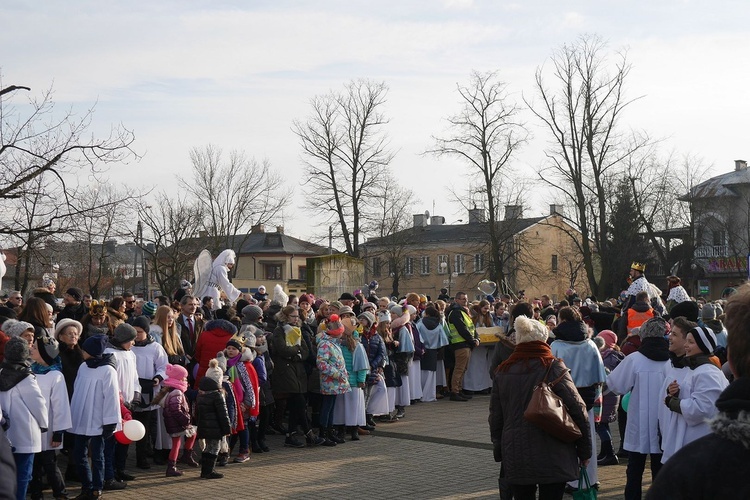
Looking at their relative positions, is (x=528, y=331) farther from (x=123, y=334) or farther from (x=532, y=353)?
(x=123, y=334)

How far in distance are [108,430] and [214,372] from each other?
5.72 ft

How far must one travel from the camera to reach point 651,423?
8406 mm

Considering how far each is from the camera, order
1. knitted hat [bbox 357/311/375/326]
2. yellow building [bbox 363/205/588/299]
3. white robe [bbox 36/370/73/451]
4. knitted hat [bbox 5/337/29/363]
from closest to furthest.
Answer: knitted hat [bbox 5/337/29/363], white robe [bbox 36/370/73/451], knitted hat [bbox 357/311/375/326], yellow building [bbox 363/205/588/299]

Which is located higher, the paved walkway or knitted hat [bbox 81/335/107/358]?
knitted hat [bbox 81/335/107/358]

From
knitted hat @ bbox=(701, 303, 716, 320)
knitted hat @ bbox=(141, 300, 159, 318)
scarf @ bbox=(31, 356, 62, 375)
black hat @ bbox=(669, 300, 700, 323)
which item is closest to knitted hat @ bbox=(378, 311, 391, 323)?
knitted hat @ bbox=(141, 300, 159, 318)

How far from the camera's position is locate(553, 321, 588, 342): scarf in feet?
31.4

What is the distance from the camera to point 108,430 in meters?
9.68

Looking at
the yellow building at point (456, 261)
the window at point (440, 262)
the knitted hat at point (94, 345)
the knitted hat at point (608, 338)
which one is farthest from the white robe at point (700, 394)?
the window at point (440, 262)

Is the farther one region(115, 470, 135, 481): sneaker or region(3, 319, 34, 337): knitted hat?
region(115, 470, 135, 481): sneaker

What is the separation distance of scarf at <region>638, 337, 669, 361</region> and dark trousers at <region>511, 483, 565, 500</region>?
221cm

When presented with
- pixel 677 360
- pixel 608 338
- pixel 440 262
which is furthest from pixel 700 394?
pixel 440 262

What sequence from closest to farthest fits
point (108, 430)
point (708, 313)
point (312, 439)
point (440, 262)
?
point (108, 430)
point (312, 439)
point (708, 313)
point (440, 262)

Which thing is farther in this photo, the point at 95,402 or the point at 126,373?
the point at 126,373

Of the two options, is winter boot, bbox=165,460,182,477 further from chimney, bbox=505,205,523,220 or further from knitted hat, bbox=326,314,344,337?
chimney, bbox=505,205,523,220
